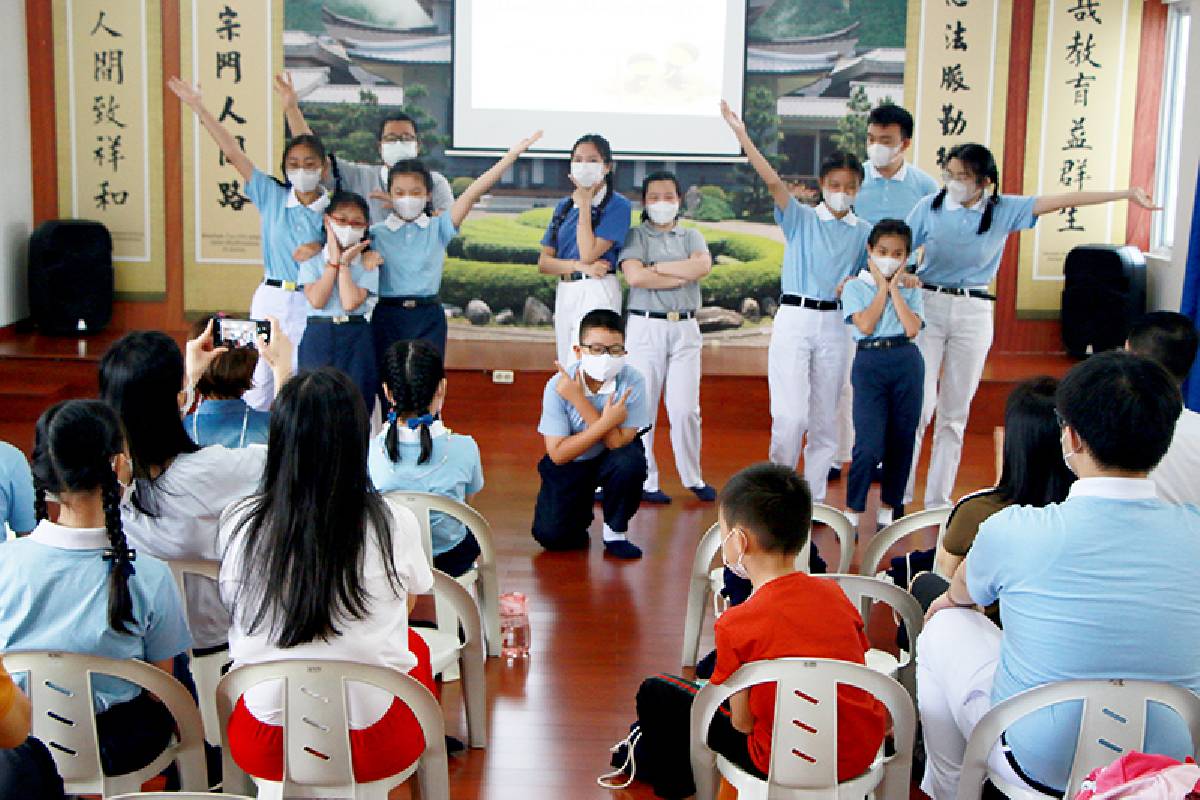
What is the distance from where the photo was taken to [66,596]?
233 cm

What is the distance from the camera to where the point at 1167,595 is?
2.19 m

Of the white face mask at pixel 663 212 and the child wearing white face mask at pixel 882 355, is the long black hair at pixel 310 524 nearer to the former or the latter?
the child wearing white face mask at pixel 882 355

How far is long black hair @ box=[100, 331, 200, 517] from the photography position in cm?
285

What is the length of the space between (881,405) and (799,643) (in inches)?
103

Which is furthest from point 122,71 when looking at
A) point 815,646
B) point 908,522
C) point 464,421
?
point 815,646

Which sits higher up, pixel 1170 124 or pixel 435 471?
pixel 1170 124

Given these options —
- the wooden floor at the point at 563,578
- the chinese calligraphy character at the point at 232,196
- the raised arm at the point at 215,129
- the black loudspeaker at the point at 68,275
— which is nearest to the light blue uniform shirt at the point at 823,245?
the wooden floor at the point at 563,578

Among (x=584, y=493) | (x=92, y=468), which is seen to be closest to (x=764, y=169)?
→ (x=584, y=493)

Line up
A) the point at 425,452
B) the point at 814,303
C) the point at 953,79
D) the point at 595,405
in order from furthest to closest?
1. the point at 953,79
2. the point at 814,303
3. the point at 595,405
4. the point at 425,452

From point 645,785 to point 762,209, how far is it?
5.13 meters

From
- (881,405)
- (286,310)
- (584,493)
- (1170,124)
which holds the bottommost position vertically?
(584,493)

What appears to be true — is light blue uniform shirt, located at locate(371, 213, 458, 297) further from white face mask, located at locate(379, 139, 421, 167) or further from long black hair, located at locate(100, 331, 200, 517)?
long black hair, located at locate(100, 331, 200, 517)

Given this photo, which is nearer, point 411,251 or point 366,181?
point 411,251

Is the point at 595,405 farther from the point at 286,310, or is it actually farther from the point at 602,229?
the point at 286,310
